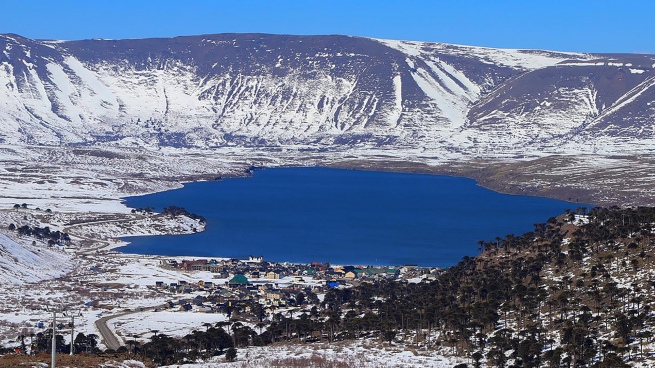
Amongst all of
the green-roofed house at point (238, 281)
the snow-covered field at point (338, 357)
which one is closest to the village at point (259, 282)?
the green-roofed house at point (238, 281)

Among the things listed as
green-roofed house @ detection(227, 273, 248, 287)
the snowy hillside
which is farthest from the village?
the snowy hillside

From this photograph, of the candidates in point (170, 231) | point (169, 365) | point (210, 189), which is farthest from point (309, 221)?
point (169, 365)

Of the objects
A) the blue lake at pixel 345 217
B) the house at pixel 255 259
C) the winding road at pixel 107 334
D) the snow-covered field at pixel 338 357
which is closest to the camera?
the snow-covered field at pixel 338 357

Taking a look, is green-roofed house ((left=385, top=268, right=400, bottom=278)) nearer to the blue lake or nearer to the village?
the village

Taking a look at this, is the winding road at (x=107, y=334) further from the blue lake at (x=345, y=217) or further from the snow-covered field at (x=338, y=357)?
the blue lake at (x=345, y=217)

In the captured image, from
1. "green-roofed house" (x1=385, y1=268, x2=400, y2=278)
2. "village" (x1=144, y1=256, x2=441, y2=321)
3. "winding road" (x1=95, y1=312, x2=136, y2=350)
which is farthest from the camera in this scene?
"green-roofed house" (x1=385, y1=268, x2=400, y2=278)

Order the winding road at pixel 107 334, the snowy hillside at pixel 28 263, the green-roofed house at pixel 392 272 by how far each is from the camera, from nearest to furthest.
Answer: the winding road at pixel 107 334
the snowy hillside at pixel 28 263
the green-roofed house at pixel 392 272
